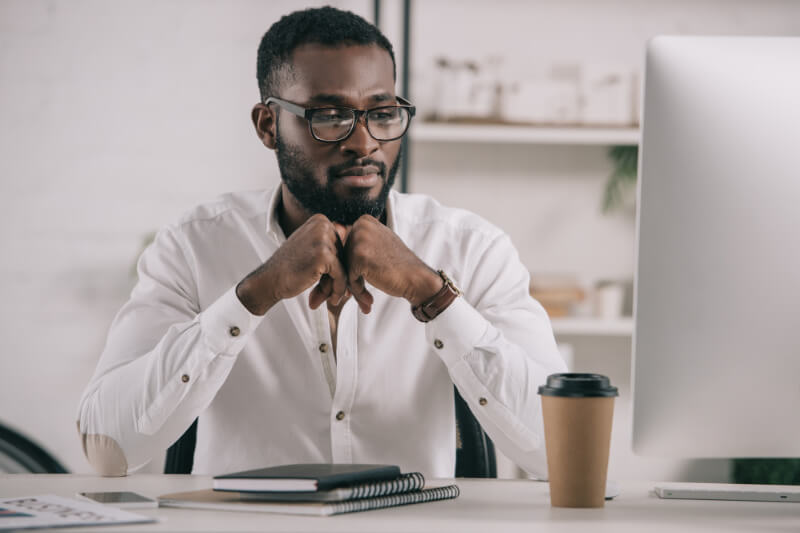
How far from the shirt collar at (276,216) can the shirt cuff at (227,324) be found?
31cm

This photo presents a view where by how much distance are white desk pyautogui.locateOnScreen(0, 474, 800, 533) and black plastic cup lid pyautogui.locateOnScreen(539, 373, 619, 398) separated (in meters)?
0.12

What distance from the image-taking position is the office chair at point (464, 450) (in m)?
1.31

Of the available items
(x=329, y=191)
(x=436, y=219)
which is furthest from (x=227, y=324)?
(x=436, y=219)

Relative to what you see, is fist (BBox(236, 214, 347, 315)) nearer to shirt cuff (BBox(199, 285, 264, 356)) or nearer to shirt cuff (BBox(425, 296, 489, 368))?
shirt cuff (BBox(199, 285, 264, 356))

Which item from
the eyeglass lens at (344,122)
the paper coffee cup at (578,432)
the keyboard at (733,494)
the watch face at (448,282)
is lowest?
the keyboard at (733,494)

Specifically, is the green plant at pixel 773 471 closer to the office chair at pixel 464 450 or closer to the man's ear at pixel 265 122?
the office chair at pixel 464 450

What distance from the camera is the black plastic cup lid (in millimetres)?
850

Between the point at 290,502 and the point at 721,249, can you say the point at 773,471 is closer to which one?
the point at 721,249

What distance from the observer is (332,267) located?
3.89 ft

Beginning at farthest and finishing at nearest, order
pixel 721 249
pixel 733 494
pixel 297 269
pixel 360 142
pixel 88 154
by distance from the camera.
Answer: pixel 88 154, pixel 360 142, pixel 297 269, pixel 733 494, pixel 721 249

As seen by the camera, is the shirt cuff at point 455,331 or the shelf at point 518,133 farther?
the shelf at point 518,133

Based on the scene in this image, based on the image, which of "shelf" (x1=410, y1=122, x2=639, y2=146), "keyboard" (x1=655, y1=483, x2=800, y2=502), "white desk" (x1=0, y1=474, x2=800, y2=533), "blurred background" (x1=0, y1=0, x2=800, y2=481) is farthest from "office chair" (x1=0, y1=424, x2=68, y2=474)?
"keyboard" (x1=655, y1=483, x2=800, y2=502)

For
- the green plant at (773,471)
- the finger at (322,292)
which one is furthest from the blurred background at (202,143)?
the finger at (322,292)

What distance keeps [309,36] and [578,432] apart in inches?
36.3
